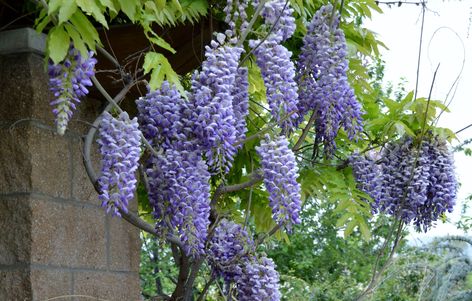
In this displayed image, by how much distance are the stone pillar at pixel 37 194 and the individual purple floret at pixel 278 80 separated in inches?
23.9

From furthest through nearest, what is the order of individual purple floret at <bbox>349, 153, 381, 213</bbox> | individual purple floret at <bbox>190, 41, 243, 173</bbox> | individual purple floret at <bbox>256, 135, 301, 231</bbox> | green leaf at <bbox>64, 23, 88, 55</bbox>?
individual purple floret at <bbox>349, 153, 381, 213</bbox>
individual purple floret at <bbox>256, 135, 301, 231</bbox>
individual purple floret at <bbox>190, 41, 243, 173</bbox>
green leaf at <bbox>64, 23, 88, 55</bbox>

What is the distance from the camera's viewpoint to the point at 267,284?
2.36 metres

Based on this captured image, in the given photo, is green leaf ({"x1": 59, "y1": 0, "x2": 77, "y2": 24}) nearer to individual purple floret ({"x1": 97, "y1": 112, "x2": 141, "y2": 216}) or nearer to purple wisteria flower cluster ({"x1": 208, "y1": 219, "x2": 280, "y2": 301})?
individual purple floret ({"x1": 97, "y1": 112, "x2": 141, "y2": 216})

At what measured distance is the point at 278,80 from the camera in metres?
2.18

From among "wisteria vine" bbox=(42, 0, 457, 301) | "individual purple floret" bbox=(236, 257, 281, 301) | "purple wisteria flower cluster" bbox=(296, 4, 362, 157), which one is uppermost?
"purple wisteria flower cluster" bbox=(296, 4, 362, 157)

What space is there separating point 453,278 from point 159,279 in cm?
211

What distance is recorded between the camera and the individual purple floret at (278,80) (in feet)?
7.15

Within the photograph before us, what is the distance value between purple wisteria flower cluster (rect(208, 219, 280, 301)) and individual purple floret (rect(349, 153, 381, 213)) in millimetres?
523

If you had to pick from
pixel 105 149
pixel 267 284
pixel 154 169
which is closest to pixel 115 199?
pixel 105 149

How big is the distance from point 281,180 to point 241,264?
1.37 ft

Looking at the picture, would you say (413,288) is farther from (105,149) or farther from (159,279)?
(105,149)

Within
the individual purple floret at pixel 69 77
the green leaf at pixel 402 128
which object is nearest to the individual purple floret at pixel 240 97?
the individual purple floret at pixel 69 77

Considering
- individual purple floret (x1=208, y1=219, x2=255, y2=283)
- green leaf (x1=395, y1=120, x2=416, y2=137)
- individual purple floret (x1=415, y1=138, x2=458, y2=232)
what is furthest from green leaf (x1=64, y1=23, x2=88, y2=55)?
individual purple floret (x1=415, y1=138, x2=458, y2=232)

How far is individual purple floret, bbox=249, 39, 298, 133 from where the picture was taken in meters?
2.18
